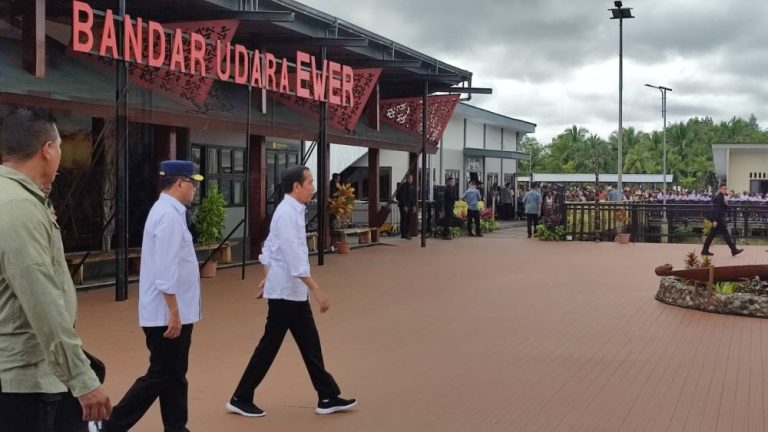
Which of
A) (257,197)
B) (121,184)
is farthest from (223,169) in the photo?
(121,184)

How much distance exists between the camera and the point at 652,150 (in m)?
92.1

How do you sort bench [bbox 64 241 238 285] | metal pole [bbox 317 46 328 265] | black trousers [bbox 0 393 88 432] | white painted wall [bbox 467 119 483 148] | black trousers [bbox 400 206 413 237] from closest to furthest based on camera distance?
black trousers [bbox 0 393 88 432], bench [bbox 64 241 238 285], metal pole [bbox 317 46 328 265], black trousers [bbox 400 206 413 237], white painted wall [bbox 467 119 483 148]

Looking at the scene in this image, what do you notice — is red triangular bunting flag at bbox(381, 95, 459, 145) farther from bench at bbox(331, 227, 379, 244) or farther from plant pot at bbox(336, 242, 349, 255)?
plant pot at bbox(336, 242, 349, 255)

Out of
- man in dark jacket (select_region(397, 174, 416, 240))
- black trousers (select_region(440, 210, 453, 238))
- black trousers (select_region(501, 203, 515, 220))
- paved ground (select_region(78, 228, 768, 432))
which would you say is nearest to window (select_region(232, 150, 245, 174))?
man in dark jacket (select_region(397, 174, 416, 240))

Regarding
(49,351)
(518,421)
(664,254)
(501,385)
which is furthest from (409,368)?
(664,254)

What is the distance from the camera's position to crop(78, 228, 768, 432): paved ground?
20.5 ft

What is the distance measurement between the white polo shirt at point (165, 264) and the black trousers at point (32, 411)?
6.23ft

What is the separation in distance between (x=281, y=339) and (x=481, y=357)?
114 inches

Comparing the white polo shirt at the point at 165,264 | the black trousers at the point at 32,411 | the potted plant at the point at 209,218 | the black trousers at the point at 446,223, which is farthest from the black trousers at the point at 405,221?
the black trousers at the point at 32,411

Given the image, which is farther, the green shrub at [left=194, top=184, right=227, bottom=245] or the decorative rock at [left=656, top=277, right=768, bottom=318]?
the green shrub at [left=194, top=184, right=227, bottom=245]

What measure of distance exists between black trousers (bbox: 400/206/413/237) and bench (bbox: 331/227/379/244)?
1.90 m

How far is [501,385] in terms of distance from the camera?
7242 mm

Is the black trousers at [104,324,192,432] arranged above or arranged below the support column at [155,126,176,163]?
below

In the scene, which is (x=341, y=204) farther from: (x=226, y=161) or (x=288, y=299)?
(x=288, y=299)
